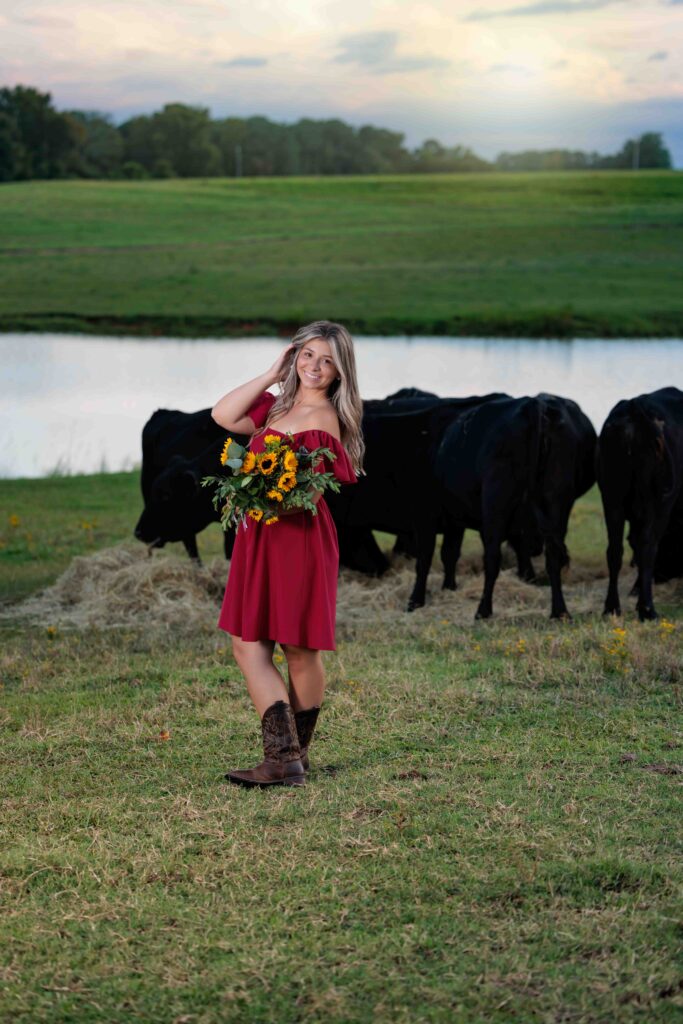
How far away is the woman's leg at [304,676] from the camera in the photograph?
20.2 ft

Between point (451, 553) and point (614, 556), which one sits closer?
point (614, 556)

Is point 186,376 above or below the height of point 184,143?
below

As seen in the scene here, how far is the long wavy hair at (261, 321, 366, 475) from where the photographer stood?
19.7 ft

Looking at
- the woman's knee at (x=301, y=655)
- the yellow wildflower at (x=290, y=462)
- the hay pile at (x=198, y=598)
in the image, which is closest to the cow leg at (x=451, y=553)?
the hay pile at (x=198, y=598)

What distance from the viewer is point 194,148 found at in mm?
90438

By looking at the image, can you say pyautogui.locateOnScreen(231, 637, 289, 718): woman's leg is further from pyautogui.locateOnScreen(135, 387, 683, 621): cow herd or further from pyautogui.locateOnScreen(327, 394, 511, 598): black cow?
pyautogui.locateOnScreen(327, 394, 511, 598): black cow

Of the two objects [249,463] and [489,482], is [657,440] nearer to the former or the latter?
[489,482]

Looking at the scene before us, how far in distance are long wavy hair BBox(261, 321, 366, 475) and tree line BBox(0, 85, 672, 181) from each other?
71.6m

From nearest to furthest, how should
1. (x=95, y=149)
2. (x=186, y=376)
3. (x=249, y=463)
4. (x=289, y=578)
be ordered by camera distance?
(x=249, y=463) → (x=289, y=578) → (x=186, y=376) → (x=95, y=149)

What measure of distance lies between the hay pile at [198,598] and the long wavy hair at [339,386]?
3.47 m

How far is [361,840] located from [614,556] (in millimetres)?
5139

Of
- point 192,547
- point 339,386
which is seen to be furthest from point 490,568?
point 339,386

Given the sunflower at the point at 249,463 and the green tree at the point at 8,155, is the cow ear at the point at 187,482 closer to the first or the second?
the sunflower at the point at 249,463

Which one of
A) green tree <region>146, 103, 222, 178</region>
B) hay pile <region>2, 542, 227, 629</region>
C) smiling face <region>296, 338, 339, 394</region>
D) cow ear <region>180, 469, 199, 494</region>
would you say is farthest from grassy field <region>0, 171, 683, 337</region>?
smiling face <region>296, 338, 339, 394</region>
